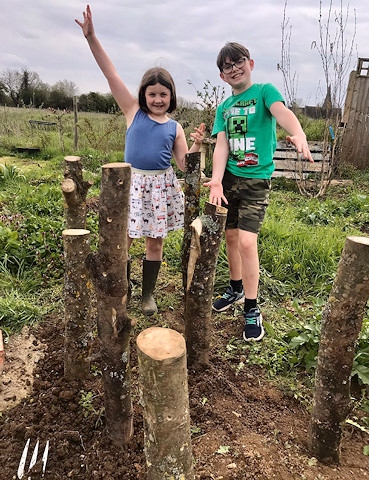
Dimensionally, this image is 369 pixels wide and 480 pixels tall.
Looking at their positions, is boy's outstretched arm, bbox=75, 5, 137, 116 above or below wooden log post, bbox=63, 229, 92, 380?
above

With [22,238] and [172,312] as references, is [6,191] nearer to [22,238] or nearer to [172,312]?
[22,238]

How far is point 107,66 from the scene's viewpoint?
2.62 metres

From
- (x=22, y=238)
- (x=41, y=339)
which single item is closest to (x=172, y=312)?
(x=41, y=339)

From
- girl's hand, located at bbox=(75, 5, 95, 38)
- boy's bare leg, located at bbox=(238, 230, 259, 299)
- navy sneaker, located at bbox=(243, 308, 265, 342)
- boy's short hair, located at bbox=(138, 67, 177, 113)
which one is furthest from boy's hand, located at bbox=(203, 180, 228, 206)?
girl's hand, located at bbox=(75, 5, 95, 38)

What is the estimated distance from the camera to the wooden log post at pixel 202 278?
211cm

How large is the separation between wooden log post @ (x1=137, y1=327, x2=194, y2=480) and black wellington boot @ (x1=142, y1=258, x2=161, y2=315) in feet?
5.09

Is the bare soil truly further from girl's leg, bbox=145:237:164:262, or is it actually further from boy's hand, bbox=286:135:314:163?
boy's hand, bbox=286:135:314:163

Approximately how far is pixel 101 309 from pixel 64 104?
23.2m

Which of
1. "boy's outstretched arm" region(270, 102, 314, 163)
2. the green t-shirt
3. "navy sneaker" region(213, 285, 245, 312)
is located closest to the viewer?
"boy's outstretched arm" region(270, 102, 314, 163)

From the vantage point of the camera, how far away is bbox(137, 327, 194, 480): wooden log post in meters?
1.26

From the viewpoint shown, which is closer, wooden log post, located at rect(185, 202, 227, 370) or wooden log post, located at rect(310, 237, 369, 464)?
wooden log post, located at rect(310, 237, 369, 464)

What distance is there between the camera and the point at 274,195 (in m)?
7.17

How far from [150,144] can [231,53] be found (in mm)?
767

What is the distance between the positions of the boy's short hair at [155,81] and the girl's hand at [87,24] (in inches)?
16.7
